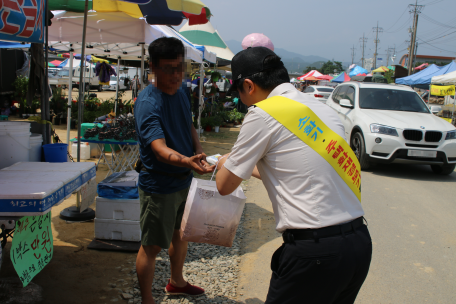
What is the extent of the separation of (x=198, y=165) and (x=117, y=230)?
6.66ft

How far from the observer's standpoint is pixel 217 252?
377 cm

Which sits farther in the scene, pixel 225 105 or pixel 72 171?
pixel 225 105

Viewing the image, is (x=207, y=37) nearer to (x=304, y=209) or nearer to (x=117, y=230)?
(x=117, y=230)

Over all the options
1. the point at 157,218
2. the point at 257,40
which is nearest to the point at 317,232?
the point at 157,218

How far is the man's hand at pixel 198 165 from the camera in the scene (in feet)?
7.17

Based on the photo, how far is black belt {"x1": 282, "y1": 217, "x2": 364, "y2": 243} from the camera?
154cm

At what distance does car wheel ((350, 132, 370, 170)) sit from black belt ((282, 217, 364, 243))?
6511mm

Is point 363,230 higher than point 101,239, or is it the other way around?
point 363,230

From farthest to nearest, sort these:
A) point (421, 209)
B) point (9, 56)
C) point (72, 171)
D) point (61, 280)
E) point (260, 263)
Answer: point (9, 56)
point (421, 209)
point (260, 263)
point (61, 280)
point (72, 171)

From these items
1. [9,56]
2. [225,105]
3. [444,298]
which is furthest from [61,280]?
[225,105]

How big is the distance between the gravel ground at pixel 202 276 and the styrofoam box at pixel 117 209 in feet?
1.79

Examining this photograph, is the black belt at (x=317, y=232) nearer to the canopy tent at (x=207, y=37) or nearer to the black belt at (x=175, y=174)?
the black belt at (x=175, y=174)

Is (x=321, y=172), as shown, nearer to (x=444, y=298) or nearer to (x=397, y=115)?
(x=444, y=298)

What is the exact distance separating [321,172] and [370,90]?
26.5 ft
